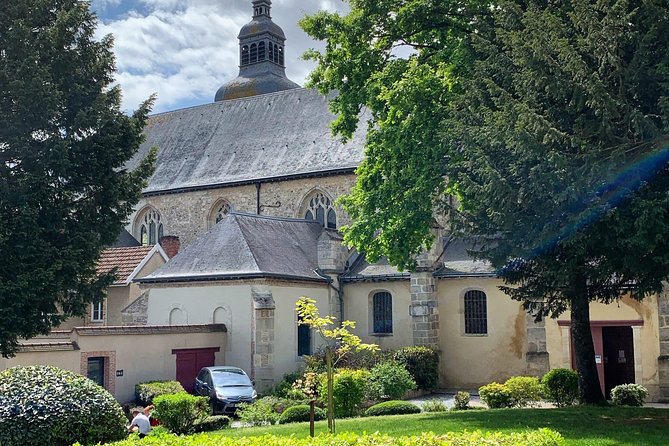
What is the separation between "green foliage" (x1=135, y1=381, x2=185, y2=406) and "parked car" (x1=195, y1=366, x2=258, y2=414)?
2.27 feet

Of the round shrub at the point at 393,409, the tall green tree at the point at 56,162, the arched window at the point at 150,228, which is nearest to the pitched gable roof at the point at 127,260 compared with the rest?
the arched window at the point at 150,228

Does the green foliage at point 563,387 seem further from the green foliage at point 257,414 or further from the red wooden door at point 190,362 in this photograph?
the red wooden door at point 190,362

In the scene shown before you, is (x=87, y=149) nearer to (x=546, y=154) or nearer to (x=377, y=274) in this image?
(x=546, y=154)

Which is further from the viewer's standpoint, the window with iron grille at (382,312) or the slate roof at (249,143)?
the slate roof at (249,143)

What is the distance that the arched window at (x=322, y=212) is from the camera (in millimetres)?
32188

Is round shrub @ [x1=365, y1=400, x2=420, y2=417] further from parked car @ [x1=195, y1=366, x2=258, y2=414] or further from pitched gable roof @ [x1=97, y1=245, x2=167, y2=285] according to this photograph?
pitched gable roof @ [x1=97, y1=245, x2=167, y2=285]

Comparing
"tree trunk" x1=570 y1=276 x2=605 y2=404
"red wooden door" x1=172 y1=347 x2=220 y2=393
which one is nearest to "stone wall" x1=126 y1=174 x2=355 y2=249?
"red wooden door" x1=172 y1=347 x2=220 y2=393

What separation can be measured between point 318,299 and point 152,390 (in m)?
8.07

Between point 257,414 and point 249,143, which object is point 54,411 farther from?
point 249,143

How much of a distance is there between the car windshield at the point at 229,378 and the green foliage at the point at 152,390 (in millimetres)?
1034

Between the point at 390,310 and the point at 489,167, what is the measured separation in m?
15.0

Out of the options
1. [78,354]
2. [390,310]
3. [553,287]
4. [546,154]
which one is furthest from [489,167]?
[390,310]

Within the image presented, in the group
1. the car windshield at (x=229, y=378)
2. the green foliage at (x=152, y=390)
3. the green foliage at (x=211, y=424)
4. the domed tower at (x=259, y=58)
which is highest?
the domed tower at (x=259, y=58)

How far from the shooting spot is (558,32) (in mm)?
13031
